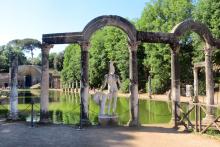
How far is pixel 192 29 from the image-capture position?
17.3 metres

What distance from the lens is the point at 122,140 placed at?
12.5 m

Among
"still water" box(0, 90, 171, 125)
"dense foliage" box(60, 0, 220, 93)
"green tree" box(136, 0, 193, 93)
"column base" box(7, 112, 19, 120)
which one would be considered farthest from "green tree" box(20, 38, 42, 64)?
"column base" box(7, 112, 19, 120)

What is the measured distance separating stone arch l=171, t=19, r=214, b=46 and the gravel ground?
4976 millimetres

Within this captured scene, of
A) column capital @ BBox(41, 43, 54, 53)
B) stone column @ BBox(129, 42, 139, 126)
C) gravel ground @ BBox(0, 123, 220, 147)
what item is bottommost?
gravel ground @ BBox(0, 123, 220, 147)

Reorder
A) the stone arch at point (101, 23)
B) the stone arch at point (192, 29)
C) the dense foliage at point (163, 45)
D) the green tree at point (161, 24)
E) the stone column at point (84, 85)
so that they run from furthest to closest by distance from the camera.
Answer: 1. the green tree at point (161, 24)
2. the dense foliage at point (163, 45)
3. the stone arch at point (192, 29)
4. the stone arch at point (101, 23)
5. the stone column at point (84, 85)

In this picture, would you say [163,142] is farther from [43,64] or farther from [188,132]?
[43,64]

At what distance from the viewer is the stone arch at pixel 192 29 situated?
1695 cm

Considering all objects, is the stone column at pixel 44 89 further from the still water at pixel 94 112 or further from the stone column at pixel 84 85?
the still water at pixel 94 112

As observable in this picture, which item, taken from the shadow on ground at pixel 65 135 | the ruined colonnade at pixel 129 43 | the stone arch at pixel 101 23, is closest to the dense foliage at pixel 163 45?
the ruined colonnade at pixel 129 43

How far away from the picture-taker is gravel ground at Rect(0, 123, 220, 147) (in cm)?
1189

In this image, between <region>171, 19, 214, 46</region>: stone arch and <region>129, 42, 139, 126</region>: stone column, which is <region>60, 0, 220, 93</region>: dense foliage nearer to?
<region>171, 19, 214, 46</region>: stone arch

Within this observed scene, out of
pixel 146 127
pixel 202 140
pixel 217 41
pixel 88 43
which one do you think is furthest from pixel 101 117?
pixel 217 41

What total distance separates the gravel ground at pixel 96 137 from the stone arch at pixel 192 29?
4.98 metres

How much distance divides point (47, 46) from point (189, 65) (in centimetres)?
2935
